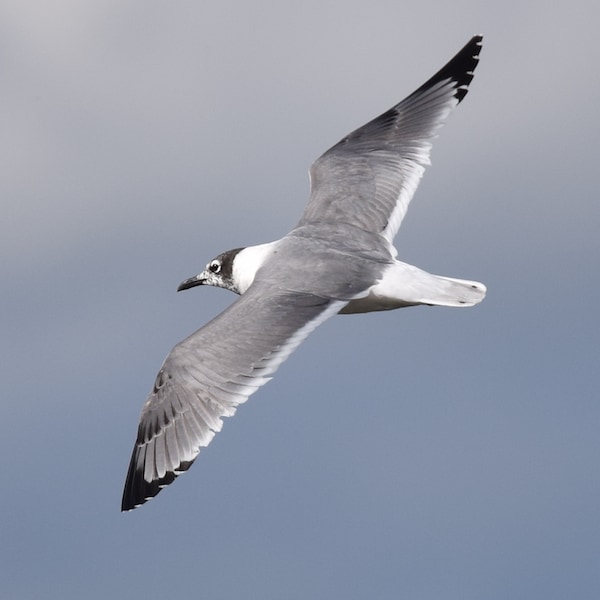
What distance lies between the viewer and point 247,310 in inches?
360

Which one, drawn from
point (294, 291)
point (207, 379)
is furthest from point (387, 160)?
point (207, 379)

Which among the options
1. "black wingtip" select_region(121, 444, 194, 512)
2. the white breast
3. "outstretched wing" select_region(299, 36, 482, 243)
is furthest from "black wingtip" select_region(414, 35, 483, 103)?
"black wingtip" select_region(121, 444, 194, 512)

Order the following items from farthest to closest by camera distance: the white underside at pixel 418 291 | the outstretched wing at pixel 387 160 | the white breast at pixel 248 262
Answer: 1. the outstretched wing at pixel 387 160
2. the white breast at pixel 248 262
3. the white underside at pixel 418 291

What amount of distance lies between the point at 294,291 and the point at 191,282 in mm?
2371

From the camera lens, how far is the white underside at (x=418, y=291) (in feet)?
30.8

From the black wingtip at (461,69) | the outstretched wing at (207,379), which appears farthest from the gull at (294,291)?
the black wingtip at (461,69)

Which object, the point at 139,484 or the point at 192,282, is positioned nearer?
the point at 139,484

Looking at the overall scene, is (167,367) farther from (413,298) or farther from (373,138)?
(373,138)

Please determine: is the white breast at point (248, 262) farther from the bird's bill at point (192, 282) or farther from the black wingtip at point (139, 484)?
the black wingtip at point (139, 484)

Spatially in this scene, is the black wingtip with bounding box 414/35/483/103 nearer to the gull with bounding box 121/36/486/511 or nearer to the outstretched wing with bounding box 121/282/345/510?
the gull with bounding box 121/36/486/511

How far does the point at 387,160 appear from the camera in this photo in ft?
36.8

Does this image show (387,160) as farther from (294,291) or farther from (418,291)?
(294,291)

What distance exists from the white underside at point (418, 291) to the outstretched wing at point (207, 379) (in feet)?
1.37

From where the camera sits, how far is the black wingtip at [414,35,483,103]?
37.8ft
